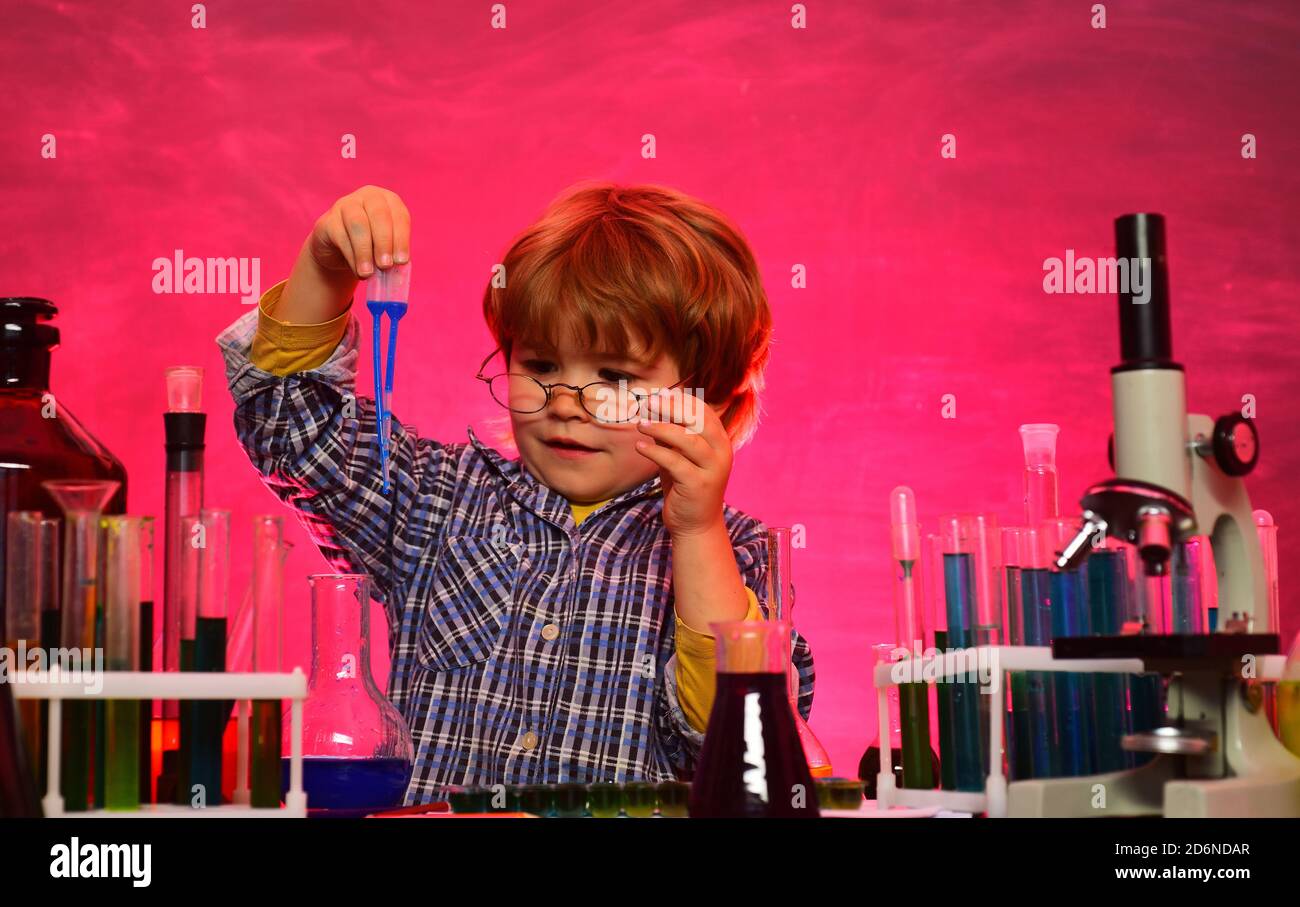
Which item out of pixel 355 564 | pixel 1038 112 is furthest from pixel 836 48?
pixel 355 564

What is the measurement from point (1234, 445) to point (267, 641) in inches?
23.3

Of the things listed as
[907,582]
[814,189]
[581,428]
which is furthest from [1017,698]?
[814,189]

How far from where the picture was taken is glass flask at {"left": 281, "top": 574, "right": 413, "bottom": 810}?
962mm

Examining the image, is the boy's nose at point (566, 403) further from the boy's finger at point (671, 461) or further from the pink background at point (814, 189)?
the pink background at point (814, 189)

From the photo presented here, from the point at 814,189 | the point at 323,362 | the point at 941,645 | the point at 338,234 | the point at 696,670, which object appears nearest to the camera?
the point at 941,645

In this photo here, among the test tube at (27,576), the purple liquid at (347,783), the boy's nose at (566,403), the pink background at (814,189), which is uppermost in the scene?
the pink background at (814,189)

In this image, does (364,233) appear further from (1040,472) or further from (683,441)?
(1040,472)

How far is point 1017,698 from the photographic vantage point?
932 mm

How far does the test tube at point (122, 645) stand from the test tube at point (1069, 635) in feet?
1.83

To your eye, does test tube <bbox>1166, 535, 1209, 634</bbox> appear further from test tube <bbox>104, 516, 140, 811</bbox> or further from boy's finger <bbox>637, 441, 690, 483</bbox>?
test tube <bbox>104, 516, 140, 811</bbox>

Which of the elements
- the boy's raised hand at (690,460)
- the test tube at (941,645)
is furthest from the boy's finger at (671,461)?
the test tube at (941,645)

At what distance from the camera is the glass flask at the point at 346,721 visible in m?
0.96

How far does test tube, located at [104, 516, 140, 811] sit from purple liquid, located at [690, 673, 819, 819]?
1.02 feet
